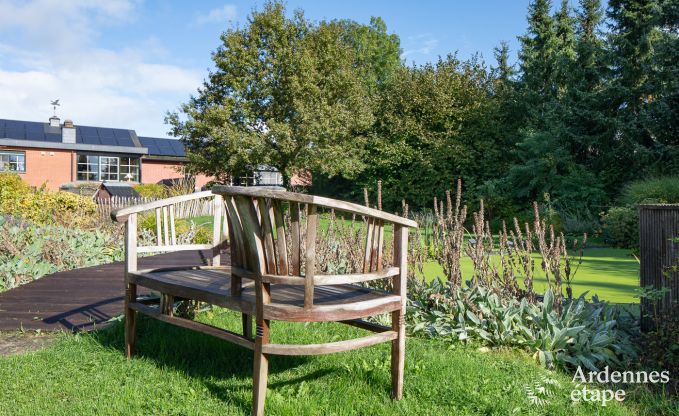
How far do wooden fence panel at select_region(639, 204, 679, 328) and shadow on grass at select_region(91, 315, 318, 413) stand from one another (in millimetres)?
2357

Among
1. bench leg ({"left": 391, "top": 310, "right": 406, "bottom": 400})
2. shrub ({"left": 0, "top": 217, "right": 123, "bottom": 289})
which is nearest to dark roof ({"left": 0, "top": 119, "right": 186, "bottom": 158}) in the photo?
shrub ({"left": 0, "top": 217, "right": 123, "bottom": 289})

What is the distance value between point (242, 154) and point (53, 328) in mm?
19019

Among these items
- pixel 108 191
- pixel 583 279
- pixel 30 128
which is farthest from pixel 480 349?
pixel 30 128

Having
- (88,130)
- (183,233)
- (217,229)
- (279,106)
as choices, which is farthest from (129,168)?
(217,229)

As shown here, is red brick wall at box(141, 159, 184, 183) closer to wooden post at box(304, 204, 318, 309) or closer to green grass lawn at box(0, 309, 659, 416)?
green grass lawn at box(0, 309, 659, 416)

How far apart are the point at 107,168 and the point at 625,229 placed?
28036 mm

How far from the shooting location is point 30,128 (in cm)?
3162

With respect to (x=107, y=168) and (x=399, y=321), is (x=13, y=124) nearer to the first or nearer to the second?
(x=107, y=168)

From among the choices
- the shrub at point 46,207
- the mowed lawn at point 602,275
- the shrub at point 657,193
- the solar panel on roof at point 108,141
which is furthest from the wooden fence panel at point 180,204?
the shrub at point 657,193

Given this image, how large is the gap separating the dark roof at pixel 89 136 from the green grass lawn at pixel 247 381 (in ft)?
98.7

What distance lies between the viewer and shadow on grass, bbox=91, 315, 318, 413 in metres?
2.97

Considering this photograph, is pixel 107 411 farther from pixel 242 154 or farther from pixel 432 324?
pixel 242 154

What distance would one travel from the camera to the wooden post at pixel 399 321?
9.14 ft

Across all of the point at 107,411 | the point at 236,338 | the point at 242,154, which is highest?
the point at 242,154
